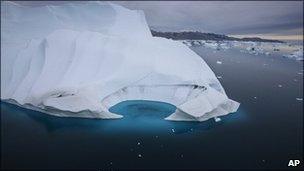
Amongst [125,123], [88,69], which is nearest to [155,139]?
[125,123]

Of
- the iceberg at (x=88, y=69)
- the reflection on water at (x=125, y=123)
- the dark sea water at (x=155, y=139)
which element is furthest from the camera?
the iceberg at (x=88, y=69)

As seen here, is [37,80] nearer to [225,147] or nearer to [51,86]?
[51,86]

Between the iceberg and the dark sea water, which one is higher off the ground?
the iceberg

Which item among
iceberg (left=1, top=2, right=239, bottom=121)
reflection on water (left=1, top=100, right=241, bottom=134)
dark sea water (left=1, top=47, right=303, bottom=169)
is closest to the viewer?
dark sea water (left=1, top=47, right=303, bottom=169)

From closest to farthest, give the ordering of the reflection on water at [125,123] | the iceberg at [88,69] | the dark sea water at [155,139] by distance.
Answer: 1. the dark sea water at [155,139]
2. the reflection on water at [125,123]
3. the iceberg at [88,69]

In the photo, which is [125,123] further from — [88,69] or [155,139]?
[88,69]

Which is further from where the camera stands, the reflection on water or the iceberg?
the iceberg

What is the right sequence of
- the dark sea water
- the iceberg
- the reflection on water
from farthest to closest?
the iceberg → the reflection on water → the dark sea water

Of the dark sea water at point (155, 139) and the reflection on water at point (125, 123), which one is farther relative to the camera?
the reflection on water at point (125, 123)
